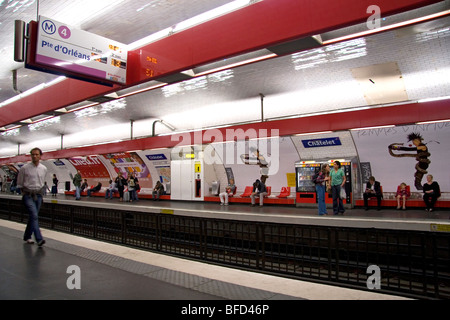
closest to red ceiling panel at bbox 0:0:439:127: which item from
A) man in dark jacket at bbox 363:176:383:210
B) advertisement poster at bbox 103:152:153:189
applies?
man in dark jacket at bbox 363:176:383:210

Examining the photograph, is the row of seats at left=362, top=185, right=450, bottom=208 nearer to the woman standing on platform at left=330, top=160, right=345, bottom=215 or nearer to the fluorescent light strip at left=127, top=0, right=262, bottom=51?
the woman standing on platform at left=330, top=160, right=345, bottom=215

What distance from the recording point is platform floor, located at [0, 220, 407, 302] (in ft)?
10.0

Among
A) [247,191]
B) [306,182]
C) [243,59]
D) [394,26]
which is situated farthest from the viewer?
[247,191]

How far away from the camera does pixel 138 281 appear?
3.54 meters

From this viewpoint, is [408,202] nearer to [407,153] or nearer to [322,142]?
[407,153]

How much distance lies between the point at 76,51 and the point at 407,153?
1058 cm

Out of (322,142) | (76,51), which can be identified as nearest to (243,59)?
(76,51)

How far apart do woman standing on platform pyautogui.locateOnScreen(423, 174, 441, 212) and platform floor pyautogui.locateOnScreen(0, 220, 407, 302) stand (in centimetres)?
849

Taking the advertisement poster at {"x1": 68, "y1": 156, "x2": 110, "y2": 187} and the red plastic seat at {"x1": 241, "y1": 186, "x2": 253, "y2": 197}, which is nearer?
the red plastic seat at {"x1": 241, "y1": 186, "x2": 253, "y2": 197}

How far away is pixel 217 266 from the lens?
4.38 meters

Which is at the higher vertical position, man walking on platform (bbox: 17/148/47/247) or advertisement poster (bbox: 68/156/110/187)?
advertisement poster (bbox: 68/156/110/187)

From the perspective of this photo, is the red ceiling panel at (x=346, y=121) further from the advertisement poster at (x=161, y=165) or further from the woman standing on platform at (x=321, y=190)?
the advertisement poster at (x=161, y=165)
